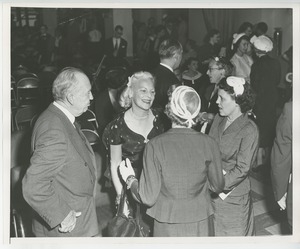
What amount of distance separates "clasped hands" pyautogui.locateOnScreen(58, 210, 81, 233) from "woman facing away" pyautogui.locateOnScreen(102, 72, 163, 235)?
33cm

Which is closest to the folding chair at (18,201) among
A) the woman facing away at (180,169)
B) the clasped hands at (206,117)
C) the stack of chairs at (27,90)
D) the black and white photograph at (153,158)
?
the black and white photograph at (153,158)

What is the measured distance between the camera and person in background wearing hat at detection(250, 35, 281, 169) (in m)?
2.43

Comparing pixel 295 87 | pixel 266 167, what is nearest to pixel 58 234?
pixel 295 87

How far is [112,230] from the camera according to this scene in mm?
1670

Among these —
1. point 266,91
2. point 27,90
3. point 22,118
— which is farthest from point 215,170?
point 27,90

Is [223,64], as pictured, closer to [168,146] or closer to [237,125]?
[237,125]

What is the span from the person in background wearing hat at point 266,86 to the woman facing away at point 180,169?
1.06 m

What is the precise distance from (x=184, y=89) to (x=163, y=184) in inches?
14.2

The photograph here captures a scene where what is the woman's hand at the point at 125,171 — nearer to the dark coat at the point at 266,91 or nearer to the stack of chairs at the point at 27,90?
the dark coat at the point at 266,91

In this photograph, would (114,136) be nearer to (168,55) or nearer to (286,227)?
(168,55)

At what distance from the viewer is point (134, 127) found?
1702mm

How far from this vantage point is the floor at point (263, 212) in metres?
1.85

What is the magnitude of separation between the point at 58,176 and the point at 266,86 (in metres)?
1.64

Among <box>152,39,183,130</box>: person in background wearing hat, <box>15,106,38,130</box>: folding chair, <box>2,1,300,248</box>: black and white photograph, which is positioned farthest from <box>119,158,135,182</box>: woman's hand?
<box>15,106,38,130</box>: folding chair
